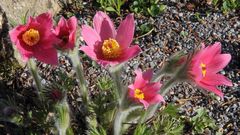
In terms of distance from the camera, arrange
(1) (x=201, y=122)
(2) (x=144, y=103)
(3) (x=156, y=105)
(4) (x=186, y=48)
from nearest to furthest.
A: (2) (x=144, y=103), (3) (x=156, y=105), (1) (x=201, y=122), (4) (x=186, y=48)

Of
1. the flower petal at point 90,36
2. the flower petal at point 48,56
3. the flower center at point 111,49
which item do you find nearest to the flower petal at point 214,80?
the flower center at point 111,49

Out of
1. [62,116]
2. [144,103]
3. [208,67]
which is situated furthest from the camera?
[62,116]

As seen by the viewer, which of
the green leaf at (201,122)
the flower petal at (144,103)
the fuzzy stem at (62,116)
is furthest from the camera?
the green leaf at (201,122)

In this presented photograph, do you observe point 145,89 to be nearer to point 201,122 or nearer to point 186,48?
point 201,122

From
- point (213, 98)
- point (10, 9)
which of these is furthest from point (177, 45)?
point (10, 9)

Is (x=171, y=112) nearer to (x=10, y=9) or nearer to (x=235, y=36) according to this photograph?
(x=235, y=36)

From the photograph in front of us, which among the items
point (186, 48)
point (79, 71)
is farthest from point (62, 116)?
point (186, 48)

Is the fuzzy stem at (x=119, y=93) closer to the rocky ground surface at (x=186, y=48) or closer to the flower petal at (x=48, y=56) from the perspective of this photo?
the flower petal at (x=48, y=56)
